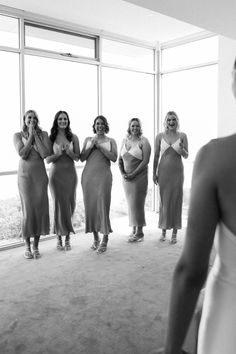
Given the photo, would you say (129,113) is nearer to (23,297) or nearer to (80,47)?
(80,47)

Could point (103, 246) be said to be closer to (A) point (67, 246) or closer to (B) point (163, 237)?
(A) point (67, 246)

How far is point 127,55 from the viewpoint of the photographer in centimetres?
627

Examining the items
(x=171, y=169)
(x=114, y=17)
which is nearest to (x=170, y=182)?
(x=171, y=169)

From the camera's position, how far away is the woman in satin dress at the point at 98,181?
450 centimetres

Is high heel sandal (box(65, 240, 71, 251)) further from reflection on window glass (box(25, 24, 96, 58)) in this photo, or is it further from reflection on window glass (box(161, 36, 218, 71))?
reflection on window glass (box(161, 36, 218, 71))

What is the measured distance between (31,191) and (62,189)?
0.39 m

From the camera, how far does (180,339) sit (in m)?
0.66

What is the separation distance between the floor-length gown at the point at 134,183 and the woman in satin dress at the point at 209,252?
4243 mm

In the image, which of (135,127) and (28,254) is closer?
(28,254)

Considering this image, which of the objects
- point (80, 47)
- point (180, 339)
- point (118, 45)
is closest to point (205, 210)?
point (180, 339)

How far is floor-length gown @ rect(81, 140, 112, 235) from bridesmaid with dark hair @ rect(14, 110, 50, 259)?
0.53m

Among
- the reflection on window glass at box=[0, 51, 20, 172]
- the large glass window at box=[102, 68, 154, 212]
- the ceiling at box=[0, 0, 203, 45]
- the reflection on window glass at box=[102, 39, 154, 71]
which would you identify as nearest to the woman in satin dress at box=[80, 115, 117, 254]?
the reflection on window glass at box=[0, 51, 20, 172]

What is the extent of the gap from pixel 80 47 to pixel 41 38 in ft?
2.20

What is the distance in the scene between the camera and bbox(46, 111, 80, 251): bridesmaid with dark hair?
4.45m
